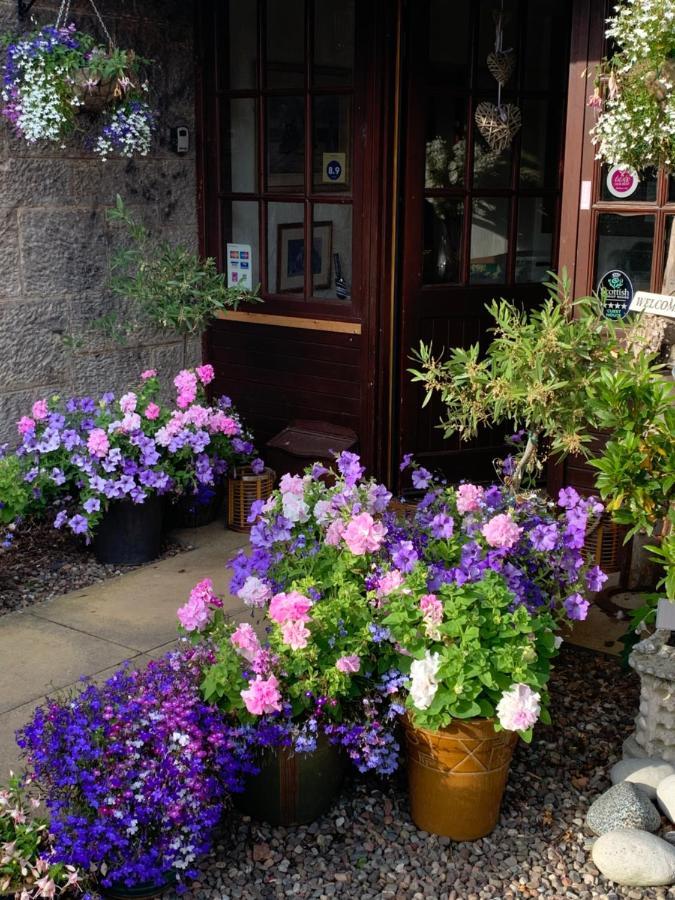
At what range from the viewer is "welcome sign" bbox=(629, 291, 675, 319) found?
3.63m

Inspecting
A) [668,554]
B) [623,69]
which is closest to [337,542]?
[668,554]

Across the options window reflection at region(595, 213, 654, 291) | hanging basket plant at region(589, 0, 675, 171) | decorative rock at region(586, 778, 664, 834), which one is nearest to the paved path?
decorative rock at region(586, 778, 664, 834)

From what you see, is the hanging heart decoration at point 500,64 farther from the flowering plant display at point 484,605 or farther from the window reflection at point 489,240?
the flowering plant display at point 484,605

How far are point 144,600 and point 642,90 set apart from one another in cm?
282

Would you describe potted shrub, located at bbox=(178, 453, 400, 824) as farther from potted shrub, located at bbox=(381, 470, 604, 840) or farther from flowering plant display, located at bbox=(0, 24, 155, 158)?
flowering plant display, located at bbox=(0, 24, 155, 158)

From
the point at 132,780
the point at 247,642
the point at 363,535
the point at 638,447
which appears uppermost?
the point at 638,447

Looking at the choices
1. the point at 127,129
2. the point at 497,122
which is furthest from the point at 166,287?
the point at 497,122

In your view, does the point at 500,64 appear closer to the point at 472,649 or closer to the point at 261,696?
the point at 472,649

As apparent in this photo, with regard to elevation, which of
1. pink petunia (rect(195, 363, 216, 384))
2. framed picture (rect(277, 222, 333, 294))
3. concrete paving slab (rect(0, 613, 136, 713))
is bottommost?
concrete paving slab (rect(0, 613, 136, 713))

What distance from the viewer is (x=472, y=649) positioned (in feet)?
9.61

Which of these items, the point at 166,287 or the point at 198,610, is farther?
the point at 166,287

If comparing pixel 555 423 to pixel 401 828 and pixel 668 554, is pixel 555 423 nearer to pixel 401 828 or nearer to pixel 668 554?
pixel 668 554

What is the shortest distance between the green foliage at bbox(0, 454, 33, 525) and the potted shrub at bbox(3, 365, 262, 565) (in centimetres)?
5

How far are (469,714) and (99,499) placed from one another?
2.52m
